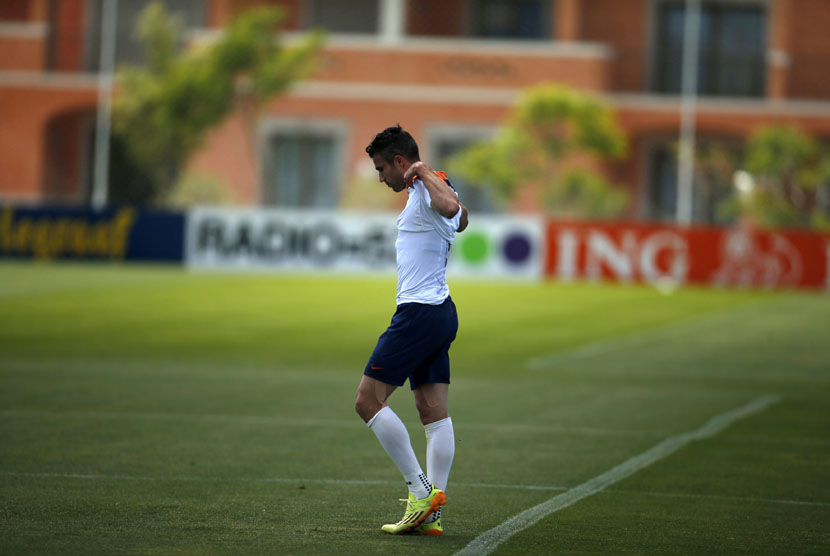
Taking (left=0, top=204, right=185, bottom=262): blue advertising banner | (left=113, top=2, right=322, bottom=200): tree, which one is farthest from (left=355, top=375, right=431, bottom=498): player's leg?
(left=113, top=2, right=322, bottom=200): tree

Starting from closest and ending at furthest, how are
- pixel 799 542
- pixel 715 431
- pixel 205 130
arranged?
pixel 799 542, pixel 715 431, pixel 205 130

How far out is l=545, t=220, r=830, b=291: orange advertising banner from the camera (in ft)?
107

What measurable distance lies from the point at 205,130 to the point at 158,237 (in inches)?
266

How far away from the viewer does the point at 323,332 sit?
838 inches

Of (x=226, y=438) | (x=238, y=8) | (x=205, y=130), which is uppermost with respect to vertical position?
(x=238, y=8)

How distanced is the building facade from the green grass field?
1887 cm

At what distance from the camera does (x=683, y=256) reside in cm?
3312

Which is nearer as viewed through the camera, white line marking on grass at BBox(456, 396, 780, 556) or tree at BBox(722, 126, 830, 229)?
white line marking on grass at BBox(456, 396, 780, 556)

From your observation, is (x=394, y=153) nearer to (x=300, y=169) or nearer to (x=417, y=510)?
(x=417, y=510)

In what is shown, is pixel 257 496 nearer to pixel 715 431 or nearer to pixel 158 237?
pixel 715 431

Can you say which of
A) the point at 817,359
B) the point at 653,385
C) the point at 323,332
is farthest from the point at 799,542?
the point at 323,332

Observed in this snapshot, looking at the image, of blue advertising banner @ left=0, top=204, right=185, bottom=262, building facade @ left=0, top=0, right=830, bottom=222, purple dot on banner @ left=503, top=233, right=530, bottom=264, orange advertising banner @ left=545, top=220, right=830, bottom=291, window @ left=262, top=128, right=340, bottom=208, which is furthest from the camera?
window @ left=262, top=128, right=340, bottom=208

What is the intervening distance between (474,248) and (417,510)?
26.2 meters

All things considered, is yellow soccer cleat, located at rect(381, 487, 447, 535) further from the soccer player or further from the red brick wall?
the red brick wall
